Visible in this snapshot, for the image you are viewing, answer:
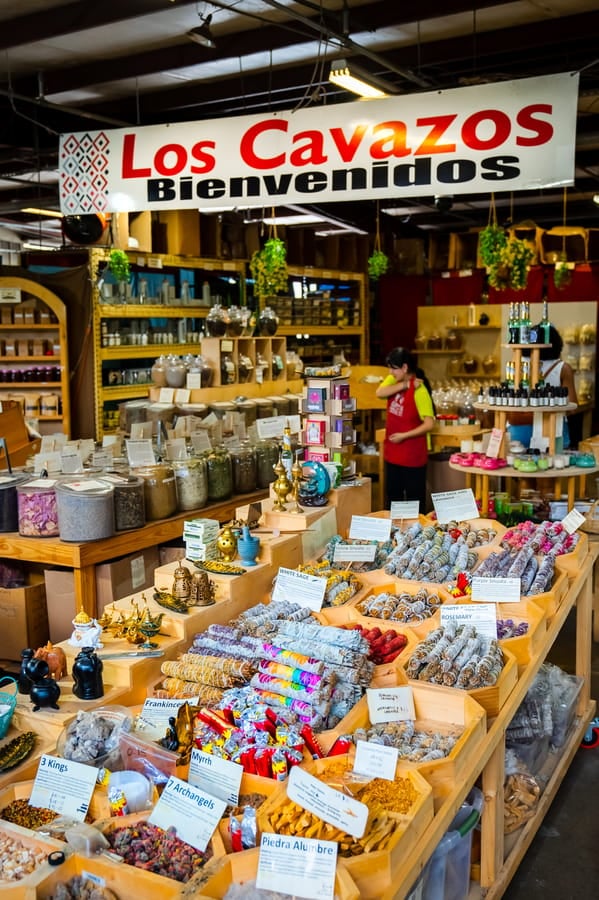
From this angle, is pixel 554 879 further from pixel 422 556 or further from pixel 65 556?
pixel 65 556

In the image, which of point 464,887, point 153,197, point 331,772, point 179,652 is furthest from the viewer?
point 153,197

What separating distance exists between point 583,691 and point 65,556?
2451mm

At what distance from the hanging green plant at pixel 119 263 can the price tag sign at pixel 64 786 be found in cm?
621

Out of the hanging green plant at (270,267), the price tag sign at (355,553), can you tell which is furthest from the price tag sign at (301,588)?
the hanging green plant at (270,267)

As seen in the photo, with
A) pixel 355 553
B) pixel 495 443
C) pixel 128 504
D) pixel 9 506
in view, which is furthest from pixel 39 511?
pixel 495 443

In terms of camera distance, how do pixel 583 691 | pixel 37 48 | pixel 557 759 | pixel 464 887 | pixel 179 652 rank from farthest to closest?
pixel 37 48 → pixel 583 691 → pixel 557 759 → pixel 179 652 → pixel 464 887

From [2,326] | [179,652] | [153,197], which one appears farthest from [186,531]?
[2,326]

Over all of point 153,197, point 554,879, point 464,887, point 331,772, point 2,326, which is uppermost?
point 153,197

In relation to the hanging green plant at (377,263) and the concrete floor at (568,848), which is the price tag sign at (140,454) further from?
the hanging green plant at (377,263)

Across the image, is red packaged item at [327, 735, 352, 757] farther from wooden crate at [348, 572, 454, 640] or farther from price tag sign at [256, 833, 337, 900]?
wooden crate at [348, 572, 454, 640]

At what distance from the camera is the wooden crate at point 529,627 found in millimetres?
2906

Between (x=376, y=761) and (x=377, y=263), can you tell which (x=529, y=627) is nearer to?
(x=376, y=761)

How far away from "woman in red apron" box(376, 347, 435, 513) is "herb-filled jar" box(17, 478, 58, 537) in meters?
3.17

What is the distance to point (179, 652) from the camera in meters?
2.84
